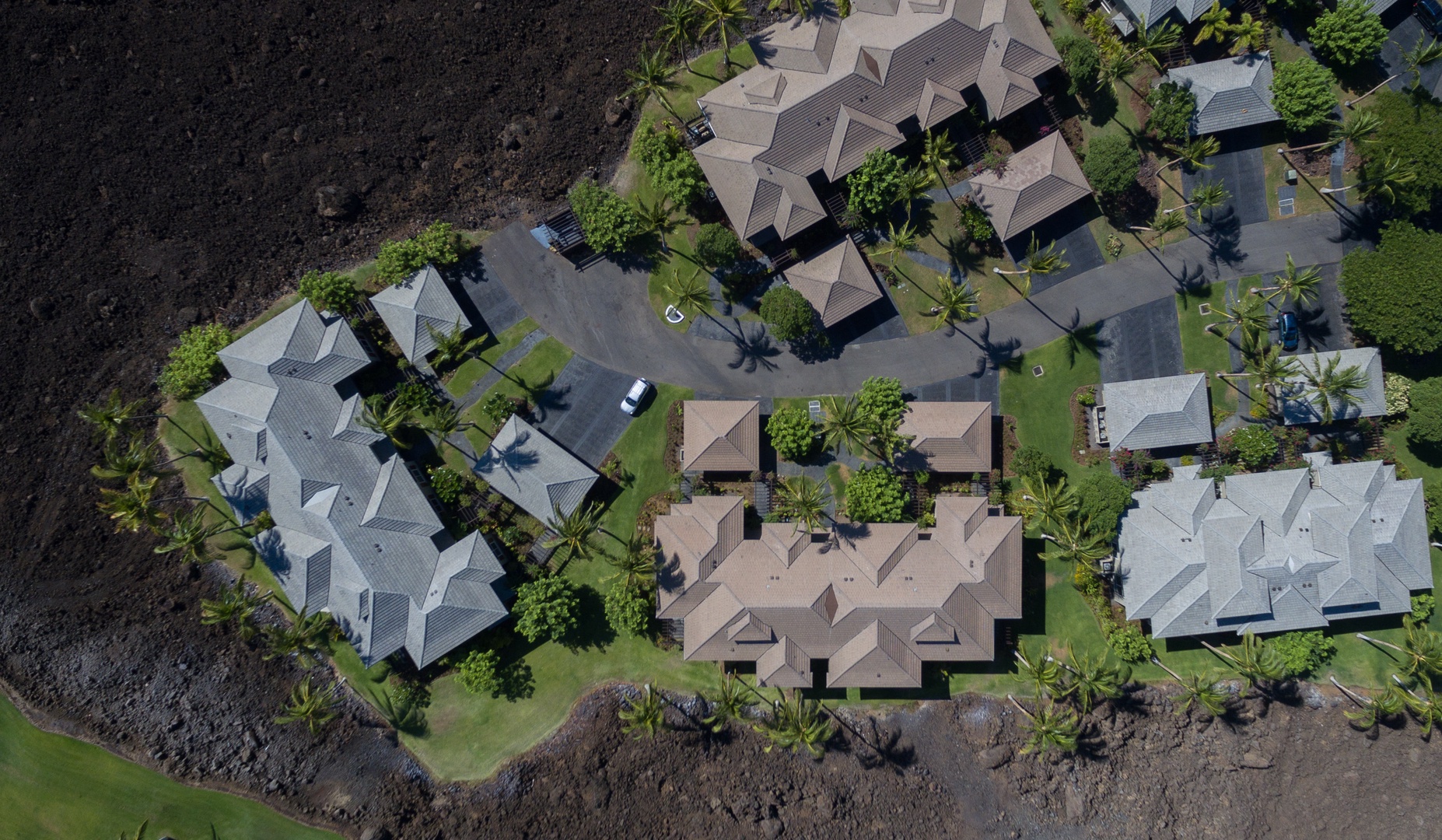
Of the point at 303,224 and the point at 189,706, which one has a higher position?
the point at 303,224

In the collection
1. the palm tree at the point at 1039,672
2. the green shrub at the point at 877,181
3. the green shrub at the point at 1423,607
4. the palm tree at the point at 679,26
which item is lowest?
the palm tree at the point at 1039,672

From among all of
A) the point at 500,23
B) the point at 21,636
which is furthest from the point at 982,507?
the point at 21,636

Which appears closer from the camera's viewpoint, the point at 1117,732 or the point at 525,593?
the point at 525,593

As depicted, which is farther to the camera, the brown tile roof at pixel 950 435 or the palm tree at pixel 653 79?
the brown tile roof at pixel 950 435

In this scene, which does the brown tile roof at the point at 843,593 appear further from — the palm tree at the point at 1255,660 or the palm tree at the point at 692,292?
the palm tree at the point at 1255,660

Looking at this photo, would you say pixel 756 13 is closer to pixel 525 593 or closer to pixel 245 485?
pixel 525 593

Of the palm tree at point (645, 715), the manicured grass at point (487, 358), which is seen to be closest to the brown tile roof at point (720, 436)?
the manicured grass at point (487, 358)

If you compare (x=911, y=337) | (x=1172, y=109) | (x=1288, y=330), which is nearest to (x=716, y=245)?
(x=911, y=337)
